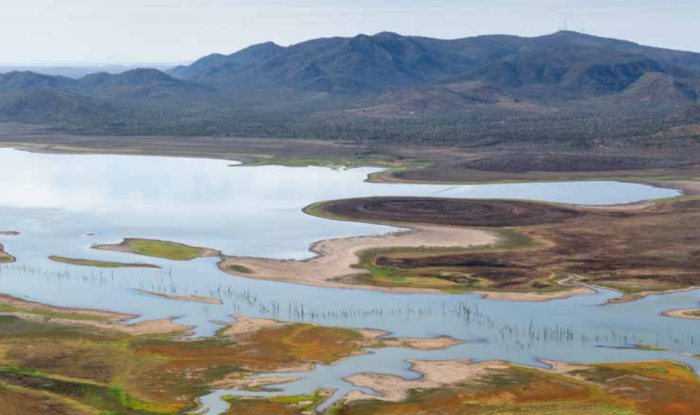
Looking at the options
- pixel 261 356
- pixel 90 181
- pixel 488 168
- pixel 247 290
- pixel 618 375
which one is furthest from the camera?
pixel 488 168

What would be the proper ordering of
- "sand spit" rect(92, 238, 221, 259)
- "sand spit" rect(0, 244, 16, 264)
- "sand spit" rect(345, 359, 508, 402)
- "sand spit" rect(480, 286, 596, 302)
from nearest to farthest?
"sand spit" rect(345, 359, 508, 402) → "sand spit" rect(480, 286, 596, 302) → "sand spit" rect(0, 244, 16, 264) → "sand spit" rect(92, 238, 221, 259)

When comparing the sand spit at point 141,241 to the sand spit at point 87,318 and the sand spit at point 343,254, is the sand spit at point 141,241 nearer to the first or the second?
the sand spit at point 343,254

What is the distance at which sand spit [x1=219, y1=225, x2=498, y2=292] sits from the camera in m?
79.3

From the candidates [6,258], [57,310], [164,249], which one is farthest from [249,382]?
[6,258]

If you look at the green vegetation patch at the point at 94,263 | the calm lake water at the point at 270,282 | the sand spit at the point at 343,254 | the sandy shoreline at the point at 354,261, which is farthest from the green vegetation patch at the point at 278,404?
the green vegetation patch at the point at 94,263

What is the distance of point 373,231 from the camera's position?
9706 cm

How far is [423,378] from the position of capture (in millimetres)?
55688

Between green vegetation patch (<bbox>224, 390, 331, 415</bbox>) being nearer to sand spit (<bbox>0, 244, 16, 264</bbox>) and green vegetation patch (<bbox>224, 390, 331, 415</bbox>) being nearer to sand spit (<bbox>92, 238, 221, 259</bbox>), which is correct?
sand spit (<bbox>92, 238, 221, 259</bbox>)

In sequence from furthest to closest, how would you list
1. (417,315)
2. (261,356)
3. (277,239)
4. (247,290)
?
(277,239), (247,290), (417,315), (261,356)

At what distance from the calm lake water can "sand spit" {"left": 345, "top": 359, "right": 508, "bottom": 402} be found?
0.90 metres

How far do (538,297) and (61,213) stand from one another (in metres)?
53.5

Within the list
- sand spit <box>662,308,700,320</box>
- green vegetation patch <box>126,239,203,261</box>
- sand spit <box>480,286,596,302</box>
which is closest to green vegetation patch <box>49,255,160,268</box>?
green vegetation patch <box>126,239,203,261</box>

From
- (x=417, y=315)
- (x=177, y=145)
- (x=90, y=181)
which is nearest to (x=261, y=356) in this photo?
(x=417, y=315)

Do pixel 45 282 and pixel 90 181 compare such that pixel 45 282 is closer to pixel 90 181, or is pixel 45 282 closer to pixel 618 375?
pixel 618 375
